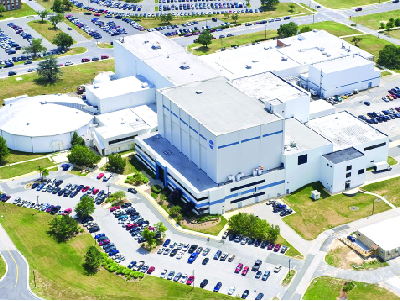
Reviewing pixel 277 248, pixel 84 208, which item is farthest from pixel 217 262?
pixel 84 208

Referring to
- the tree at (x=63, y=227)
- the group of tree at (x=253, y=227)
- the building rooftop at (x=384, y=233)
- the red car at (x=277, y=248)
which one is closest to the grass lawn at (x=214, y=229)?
the group of tree at (x=253, y=227)

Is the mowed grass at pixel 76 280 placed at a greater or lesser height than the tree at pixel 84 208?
lesser

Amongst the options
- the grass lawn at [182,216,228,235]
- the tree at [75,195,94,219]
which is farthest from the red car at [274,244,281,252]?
the tree at [75,195,94,219]

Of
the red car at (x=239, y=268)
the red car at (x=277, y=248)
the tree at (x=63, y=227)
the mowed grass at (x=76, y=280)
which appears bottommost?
the mowed grass at (x=76, y=280)

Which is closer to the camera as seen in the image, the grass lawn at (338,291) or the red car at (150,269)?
the grass lawn at (338,291)

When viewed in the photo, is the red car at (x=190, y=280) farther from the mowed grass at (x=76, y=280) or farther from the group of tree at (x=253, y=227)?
the group of tree at (x=253, y=227)

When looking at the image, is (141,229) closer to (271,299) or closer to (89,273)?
(89,273)

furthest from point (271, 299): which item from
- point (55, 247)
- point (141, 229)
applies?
point (55, 247)
